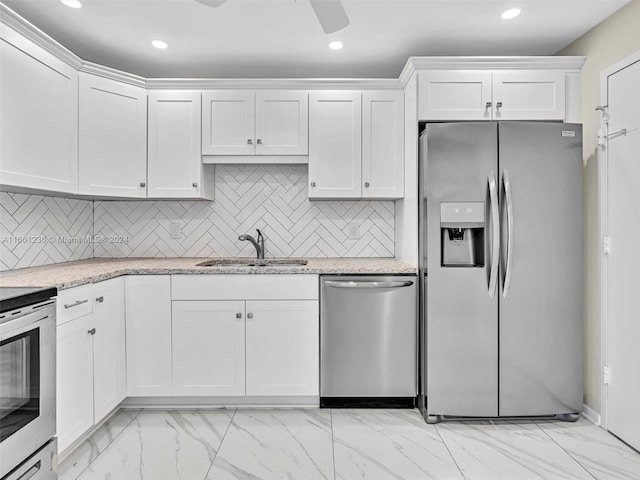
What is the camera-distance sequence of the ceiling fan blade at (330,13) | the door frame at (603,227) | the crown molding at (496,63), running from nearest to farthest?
the ceiling fan blade at (330,13)
the door frame at (603,227)
the crown molding at (496,63)

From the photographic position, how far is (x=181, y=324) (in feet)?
9.11

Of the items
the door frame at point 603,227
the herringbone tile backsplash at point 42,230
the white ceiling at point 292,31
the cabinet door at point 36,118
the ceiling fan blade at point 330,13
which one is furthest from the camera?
Answer: the herringbone tile backsplash at point 42,230

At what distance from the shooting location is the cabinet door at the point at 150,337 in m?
2.76

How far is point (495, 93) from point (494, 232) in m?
0.96

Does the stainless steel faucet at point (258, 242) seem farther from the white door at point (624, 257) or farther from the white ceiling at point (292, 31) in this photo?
the white door at point (624, 257)

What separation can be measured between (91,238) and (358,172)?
2232 mm

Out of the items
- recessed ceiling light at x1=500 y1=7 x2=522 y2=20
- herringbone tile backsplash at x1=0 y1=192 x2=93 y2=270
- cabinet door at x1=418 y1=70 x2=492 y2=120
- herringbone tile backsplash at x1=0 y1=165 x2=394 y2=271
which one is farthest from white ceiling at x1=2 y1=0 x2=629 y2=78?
herringbone tile backsplash at x1=0 y1=192 x2=93 y2=270

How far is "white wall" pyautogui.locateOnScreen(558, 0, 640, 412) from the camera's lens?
2.54m

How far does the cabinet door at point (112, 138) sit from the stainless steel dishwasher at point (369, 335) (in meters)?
1.63

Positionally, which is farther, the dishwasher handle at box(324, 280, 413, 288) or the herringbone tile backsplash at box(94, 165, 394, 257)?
the herringbone tile backsplash at box(94, 165, 394, 257)

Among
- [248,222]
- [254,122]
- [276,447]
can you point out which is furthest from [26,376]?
[254,122]

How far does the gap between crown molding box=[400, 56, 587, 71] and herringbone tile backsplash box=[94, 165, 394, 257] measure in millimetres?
1161

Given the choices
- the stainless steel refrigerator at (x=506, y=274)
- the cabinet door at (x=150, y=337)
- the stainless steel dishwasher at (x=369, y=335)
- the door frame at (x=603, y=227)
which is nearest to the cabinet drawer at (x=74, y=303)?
the cabinet door at (x=150, y=337)

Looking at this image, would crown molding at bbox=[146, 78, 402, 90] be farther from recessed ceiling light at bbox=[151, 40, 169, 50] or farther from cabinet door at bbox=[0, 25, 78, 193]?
cabinet door at bbox=[0, 25, 78, 193]
